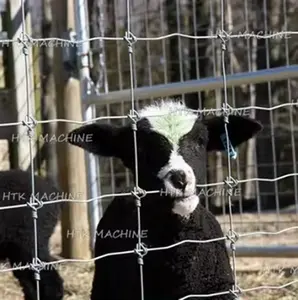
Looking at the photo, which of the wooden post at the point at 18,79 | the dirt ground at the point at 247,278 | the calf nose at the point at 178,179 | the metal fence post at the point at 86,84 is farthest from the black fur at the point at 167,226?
the wooden post at the point at 18,79

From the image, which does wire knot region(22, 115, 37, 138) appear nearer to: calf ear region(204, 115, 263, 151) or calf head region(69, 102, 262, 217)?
calf head region(69, 102, 262, 217)

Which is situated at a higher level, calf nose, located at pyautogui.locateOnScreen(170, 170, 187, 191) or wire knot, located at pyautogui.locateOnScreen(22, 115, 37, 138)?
wire knot, located at pyautogui.locateOnScreen(22, 115, 37, 138)

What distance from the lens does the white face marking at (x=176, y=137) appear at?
10.6 ft

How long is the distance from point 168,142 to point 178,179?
0.26 metres

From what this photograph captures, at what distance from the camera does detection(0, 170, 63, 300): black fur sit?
429 centimetres

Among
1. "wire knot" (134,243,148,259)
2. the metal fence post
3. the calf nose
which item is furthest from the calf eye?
the metal fence post

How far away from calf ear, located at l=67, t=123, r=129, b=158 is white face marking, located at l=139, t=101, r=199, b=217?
146 millimetres

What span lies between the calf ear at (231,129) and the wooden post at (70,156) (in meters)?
1.60

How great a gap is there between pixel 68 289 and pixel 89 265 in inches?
16.4

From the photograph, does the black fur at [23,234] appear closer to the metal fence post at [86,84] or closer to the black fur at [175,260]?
the metal fence post at [86,84]

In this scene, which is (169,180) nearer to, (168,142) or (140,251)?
(168,142)

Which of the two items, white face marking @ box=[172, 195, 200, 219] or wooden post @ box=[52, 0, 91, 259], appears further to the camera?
wooden post @ box=[52, 0, 91, 259]

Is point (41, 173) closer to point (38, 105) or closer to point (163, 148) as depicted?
point (38, 105)

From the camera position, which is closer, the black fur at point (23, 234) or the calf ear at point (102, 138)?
the calf ear at point (102, 138)
